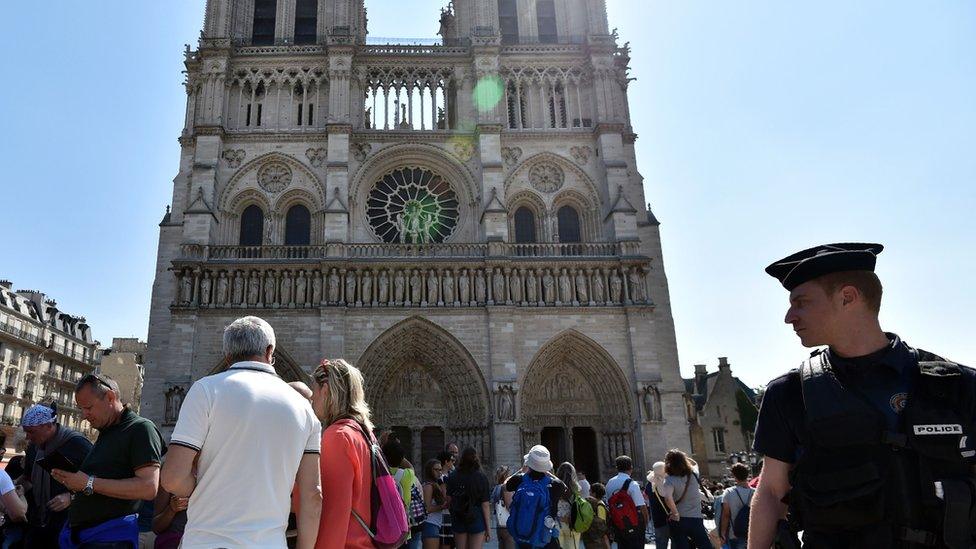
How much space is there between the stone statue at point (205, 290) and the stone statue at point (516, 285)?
31.1 feet

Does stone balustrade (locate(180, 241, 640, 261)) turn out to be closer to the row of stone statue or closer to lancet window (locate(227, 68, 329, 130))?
the row of stone statue

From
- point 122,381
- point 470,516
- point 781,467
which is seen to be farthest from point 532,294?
point 122,381

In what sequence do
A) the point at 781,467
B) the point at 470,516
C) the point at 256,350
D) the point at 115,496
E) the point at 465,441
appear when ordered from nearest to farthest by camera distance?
the point at 781,467, the point at 256,350, the point at 115,496, the point at 470,516, the point at 465,441

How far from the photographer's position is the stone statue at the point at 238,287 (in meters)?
19.5

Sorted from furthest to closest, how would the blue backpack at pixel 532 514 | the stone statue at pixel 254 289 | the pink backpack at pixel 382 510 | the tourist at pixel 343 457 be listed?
the stone statue at pixel 254 289 < the blue backpack at pixel 532 514 < the pink backpack at pixel 382 510 < the tourist at pixel 343 457

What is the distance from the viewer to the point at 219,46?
22109mm

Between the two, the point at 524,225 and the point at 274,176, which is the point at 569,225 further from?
the point at 274,176

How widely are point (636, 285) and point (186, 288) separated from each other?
1421cm

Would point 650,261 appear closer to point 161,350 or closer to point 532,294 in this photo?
point 532,294

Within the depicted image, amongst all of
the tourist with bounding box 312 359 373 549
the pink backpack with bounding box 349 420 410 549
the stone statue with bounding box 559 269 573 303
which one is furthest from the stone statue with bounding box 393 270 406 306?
the pink backpack with bounding box 349 420 410 549

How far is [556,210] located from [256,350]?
785 inches

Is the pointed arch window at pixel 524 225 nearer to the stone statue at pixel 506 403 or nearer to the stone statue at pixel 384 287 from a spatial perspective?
the stone statue at pixel 384 287

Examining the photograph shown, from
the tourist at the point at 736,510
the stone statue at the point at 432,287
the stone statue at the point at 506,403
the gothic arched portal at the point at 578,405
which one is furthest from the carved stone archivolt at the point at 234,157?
the tourist at the point at 736,510

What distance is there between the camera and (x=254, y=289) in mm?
19609
